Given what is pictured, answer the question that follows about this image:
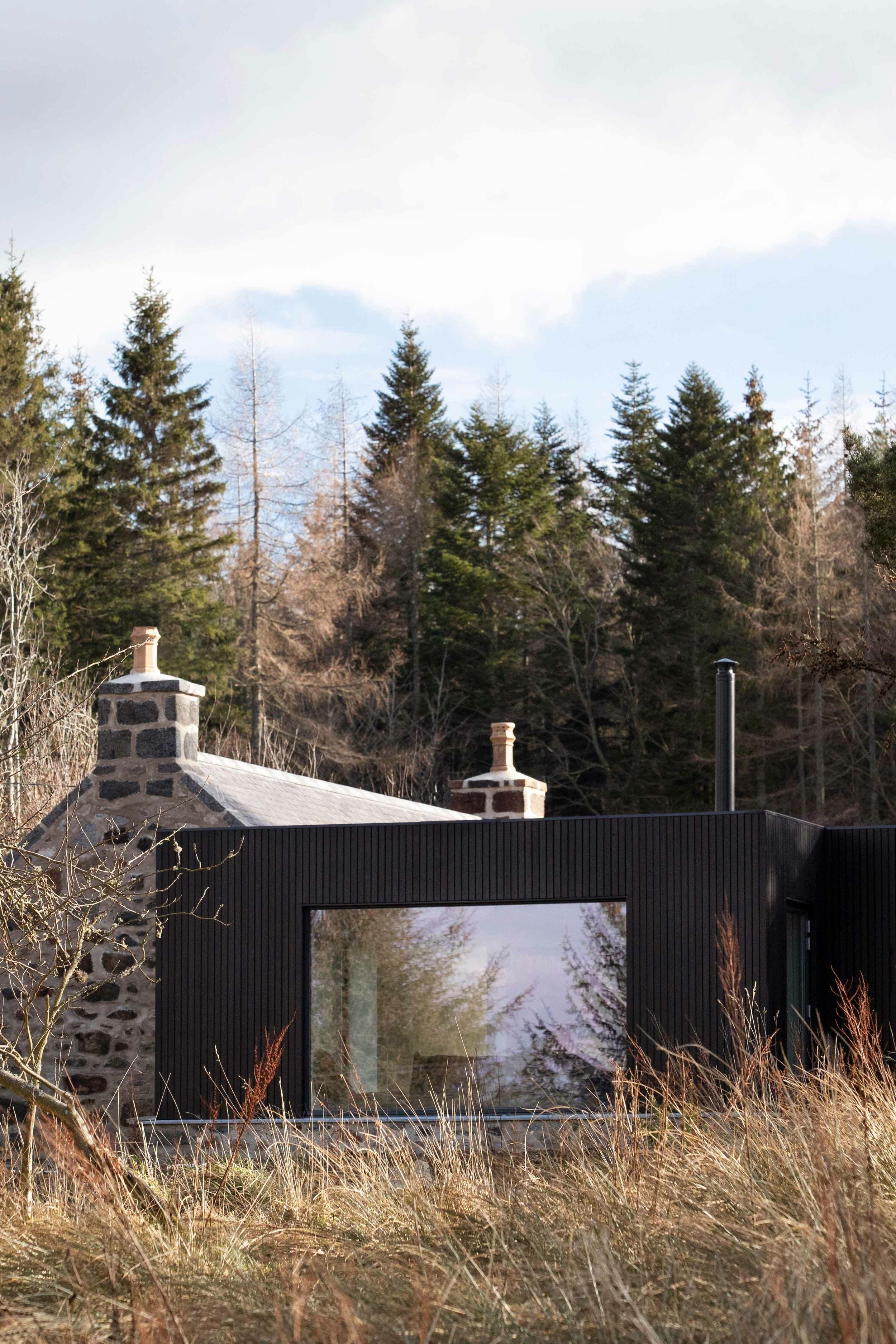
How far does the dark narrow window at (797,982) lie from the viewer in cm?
883

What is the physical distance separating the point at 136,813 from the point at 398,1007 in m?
2.56

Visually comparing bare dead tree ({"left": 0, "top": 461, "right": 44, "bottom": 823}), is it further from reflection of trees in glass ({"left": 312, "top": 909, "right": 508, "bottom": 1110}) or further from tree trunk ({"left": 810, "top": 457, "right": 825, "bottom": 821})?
tree trunk ({"left": 810, "top": 457, "right": 825, "bottom": 821})

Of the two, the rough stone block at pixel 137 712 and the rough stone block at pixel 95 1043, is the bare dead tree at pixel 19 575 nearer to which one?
the rough stone block at pixel 137 712

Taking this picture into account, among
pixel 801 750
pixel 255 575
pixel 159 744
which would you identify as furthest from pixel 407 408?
pixel 159 744

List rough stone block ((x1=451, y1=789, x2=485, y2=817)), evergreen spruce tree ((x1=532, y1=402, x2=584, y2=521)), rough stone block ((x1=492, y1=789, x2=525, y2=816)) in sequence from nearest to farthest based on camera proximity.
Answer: rough stone block ((x1=492, y1=789, x2=525, y2=816)), rough stone block ((x1=451, y1=789, x2=485, y2=817)), evergreen spruce tree ((x1=532, y1=402, x2=584, y2=521))

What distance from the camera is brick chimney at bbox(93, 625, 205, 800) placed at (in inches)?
409

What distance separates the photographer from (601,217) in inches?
408

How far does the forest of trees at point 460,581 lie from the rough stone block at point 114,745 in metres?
10.5

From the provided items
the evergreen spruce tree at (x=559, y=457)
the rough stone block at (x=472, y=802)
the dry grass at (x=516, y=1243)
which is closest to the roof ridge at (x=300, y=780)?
the rough stone block at (x=472, y=802)

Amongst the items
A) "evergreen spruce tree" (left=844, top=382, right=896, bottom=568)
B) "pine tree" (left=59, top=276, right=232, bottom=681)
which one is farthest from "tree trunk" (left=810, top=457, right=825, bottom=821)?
"evergreen spruce tree" (left=844, top=382, right=896, bottom=568)

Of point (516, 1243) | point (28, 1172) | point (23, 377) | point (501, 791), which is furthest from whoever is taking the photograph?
point (23, 377)

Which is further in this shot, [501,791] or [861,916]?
[501,791]

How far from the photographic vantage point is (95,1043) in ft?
33.5

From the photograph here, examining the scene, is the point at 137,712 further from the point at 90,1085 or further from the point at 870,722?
the point at 870,722
